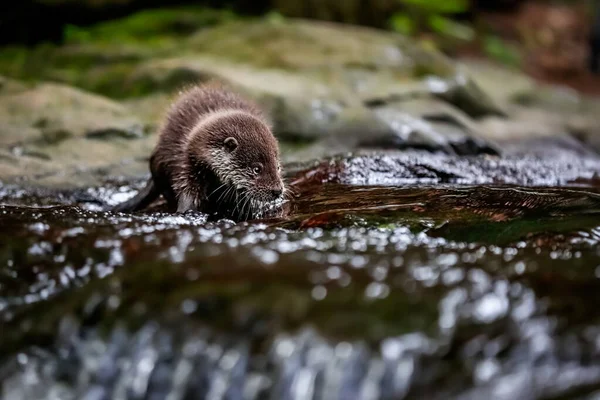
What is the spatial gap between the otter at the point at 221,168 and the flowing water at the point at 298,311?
4.40 ft

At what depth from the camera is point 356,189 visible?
4.86 meters

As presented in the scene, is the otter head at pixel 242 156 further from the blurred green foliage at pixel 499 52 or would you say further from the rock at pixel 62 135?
the blurred green foliage at pixel 499 52

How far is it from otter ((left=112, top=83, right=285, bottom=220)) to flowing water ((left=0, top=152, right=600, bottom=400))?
1.34 m

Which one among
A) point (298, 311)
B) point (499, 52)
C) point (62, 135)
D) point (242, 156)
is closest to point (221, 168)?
point (242, 156)

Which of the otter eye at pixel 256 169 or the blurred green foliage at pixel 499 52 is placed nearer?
the otter eye at pixel 256 169

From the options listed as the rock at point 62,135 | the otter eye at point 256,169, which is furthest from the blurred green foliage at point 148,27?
the otter eye at point 256,169

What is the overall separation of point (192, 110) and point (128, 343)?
121 inches

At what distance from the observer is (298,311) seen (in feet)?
8.21

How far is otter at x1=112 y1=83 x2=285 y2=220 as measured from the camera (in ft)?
15.8

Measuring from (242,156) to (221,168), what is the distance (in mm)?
171

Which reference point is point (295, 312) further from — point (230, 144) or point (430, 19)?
point (430, 19)

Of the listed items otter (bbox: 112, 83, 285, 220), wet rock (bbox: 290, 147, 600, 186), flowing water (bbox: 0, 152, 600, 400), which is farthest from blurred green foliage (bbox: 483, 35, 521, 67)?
flowing water (bbox: 0, 152, 600, 400)

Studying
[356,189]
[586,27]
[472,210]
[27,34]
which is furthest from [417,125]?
[586,27]

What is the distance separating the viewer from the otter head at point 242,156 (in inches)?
190
